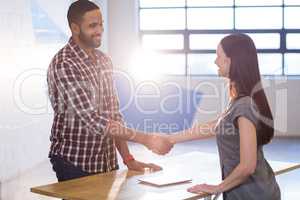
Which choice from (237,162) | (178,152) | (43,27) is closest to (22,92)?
(43,27)

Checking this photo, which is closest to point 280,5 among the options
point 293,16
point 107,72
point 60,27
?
point 293,16

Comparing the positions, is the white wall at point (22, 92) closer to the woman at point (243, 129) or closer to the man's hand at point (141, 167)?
the man's hand at point (141, 167)

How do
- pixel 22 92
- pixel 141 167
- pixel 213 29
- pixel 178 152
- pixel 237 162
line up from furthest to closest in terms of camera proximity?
1. pixel 213 29
2. pixel 178 152
3. pixel 22 92
4. pixel 141 167
5. pixel 237 162

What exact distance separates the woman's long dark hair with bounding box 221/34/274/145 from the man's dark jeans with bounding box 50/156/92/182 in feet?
2.75

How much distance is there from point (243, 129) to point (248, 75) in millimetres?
217

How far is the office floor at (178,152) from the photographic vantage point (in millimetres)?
5223

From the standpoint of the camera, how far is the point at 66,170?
111 inches

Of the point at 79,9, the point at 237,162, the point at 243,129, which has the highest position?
the point at 79,9

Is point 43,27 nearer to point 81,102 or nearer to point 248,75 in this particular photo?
point 81,102

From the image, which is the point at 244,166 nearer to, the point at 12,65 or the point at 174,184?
the point at 174,184

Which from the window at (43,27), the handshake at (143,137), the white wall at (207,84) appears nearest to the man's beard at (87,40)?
the handshake at (143,137)

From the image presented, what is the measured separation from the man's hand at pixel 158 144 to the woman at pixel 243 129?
628 millimetres

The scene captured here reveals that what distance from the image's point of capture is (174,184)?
2.65 meters

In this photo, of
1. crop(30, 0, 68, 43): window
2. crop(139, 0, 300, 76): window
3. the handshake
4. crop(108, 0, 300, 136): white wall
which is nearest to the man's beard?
the handshake
